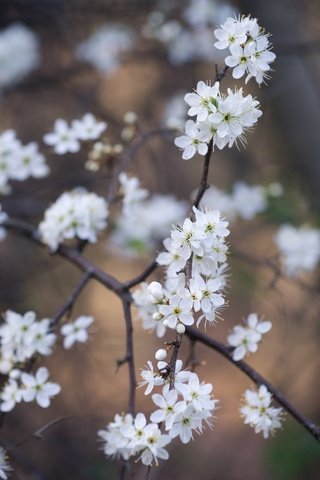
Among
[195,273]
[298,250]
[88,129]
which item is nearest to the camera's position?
[195,273]

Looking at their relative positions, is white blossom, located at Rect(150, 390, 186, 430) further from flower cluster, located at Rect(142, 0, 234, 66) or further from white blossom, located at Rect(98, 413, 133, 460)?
flower cluster, located at Rect(142, 0, 234, 66)

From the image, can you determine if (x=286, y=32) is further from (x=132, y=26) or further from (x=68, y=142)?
Result: (x=68, y=142)

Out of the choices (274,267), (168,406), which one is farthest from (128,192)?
(168,406)

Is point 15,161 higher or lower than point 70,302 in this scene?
higher

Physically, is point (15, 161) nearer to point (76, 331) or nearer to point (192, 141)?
point (76, 331)

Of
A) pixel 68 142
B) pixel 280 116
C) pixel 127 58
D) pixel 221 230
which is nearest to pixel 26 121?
pixel 127 58

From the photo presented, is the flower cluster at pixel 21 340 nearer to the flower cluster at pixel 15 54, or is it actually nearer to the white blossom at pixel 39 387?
the white blossom at pixel 39 387

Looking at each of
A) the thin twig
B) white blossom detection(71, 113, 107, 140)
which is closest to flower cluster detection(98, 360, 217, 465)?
the thin twig
